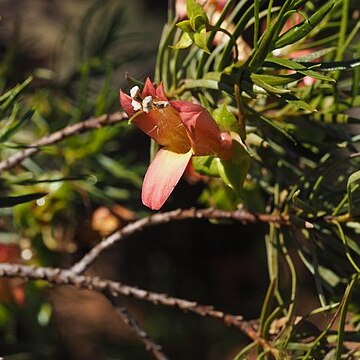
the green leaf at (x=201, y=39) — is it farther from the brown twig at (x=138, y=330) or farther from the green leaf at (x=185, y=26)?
the brown twig at (x=138, y=330)

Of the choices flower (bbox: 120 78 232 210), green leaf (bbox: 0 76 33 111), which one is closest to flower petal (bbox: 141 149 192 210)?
flower (bbox: 120 78 232 210)

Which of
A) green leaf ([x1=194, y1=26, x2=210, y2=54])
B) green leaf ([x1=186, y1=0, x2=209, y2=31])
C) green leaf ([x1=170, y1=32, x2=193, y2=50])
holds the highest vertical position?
green leaf ([x1=186, y1=0, x2=209, y2=31])

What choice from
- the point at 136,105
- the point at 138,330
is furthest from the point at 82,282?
the point at 136,105

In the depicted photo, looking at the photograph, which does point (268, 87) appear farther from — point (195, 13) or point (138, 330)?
point (138, 330)

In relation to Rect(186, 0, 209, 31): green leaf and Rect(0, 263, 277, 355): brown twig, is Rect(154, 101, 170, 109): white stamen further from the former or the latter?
Rect(0, 263, 277, 355): brown twig

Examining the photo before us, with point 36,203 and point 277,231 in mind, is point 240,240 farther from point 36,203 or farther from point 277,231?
point 277,231

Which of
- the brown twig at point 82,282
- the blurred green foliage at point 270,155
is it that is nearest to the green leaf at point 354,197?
the blurred green foliage at point 270,155

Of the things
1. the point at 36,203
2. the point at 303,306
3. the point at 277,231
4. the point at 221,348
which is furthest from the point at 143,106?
the point at 303,306
